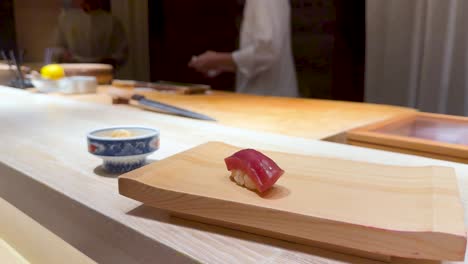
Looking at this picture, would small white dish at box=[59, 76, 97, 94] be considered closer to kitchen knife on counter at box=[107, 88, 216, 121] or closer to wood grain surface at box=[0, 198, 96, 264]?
kitchen knife on counter at box=[107, 88, 216, 121]

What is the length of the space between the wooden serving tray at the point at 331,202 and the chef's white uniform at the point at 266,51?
193 centimetres

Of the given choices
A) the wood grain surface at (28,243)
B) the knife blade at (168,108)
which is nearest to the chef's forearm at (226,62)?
the knife blade at (168,108)

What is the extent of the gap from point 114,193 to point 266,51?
202cm

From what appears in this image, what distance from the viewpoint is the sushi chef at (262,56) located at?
99.1 inches

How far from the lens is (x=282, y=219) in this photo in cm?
51

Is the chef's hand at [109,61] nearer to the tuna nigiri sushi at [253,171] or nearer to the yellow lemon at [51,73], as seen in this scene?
the yellow lemon at [51,73]

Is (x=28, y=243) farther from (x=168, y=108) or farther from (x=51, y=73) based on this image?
(x=51, y=73)

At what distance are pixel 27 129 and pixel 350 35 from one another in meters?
2.53

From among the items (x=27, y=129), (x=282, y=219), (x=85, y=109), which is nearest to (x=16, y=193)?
(x=27, y=129)

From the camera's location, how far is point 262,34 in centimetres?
252

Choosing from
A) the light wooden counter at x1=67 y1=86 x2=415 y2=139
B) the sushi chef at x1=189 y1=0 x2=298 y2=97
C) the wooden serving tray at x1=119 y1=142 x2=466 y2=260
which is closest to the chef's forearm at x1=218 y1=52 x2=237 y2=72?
the sushi chef at x1=189 y1=0 x2=298 y2=97

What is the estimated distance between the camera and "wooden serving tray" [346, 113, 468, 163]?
1084 millimetres

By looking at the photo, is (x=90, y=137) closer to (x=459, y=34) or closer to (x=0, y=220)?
(x=0, y=220)

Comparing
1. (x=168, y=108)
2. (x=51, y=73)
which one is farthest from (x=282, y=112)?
(x=51, y=73)
